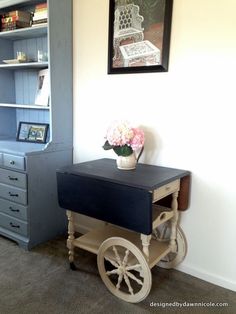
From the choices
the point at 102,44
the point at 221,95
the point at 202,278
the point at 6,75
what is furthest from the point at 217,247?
the point at 6,75

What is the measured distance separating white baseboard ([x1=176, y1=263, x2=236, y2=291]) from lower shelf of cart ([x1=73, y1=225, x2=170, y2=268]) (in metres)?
0.24

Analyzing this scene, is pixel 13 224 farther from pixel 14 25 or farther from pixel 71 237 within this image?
pixel 14 25

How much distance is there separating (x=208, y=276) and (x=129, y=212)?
86cm

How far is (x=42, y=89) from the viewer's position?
267 cm

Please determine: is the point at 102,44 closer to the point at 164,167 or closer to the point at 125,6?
the point at 125,6

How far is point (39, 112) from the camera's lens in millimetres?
2818

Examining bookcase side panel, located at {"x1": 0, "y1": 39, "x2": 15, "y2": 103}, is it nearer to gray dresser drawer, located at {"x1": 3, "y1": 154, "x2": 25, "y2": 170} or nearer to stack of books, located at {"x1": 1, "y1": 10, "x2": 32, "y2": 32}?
stack of books, located at {"x1": 1, "y1": 10, "x2": 32, "y2": 32}

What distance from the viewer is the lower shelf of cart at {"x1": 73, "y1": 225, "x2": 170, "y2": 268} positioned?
1.90m

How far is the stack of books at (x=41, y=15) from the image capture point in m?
2.26

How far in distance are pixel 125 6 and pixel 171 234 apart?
1690 mm

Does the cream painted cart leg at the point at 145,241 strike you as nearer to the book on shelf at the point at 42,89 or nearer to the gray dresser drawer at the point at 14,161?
the gray dresser drawer at the point at 14,161

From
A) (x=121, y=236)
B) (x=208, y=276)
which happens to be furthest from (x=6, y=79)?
(x=208, y=276)

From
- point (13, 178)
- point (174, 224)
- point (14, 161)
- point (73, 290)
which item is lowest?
point (73, 290)

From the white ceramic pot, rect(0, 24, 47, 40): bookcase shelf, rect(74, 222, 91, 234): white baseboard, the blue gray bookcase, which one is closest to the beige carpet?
the blue gray bookcase
